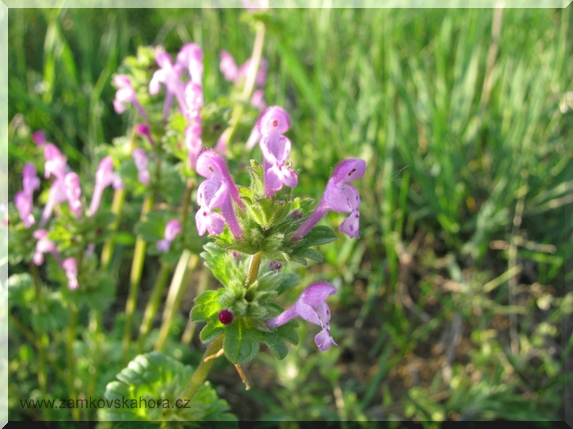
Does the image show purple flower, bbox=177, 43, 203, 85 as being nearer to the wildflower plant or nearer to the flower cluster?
the wildflower plant

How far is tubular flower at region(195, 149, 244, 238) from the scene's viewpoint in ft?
2.93

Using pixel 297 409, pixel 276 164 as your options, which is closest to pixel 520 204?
pixel 297 409

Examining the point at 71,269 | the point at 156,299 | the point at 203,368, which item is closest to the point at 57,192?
the point at 71,269

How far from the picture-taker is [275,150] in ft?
3.03

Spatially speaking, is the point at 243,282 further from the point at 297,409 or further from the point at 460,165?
the point at 460,165

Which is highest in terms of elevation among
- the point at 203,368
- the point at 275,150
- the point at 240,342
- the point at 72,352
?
the point at 275,150

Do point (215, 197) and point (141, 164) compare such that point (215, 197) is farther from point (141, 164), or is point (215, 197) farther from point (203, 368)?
point (141, 164)

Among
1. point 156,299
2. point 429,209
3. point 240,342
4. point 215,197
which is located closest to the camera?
point 215,197

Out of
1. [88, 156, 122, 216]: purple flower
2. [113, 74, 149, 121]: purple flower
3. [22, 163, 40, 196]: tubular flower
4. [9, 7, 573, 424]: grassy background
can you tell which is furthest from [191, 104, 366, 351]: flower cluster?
[9, 7, 573, 424]: grassy background

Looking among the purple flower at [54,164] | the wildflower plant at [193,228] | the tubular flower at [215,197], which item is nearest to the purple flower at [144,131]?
the wildflower plant at [193,228]

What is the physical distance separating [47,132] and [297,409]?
1960 mm

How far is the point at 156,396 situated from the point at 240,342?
0.39m

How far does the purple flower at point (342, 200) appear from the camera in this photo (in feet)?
2.99

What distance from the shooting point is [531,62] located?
2.76 metres
